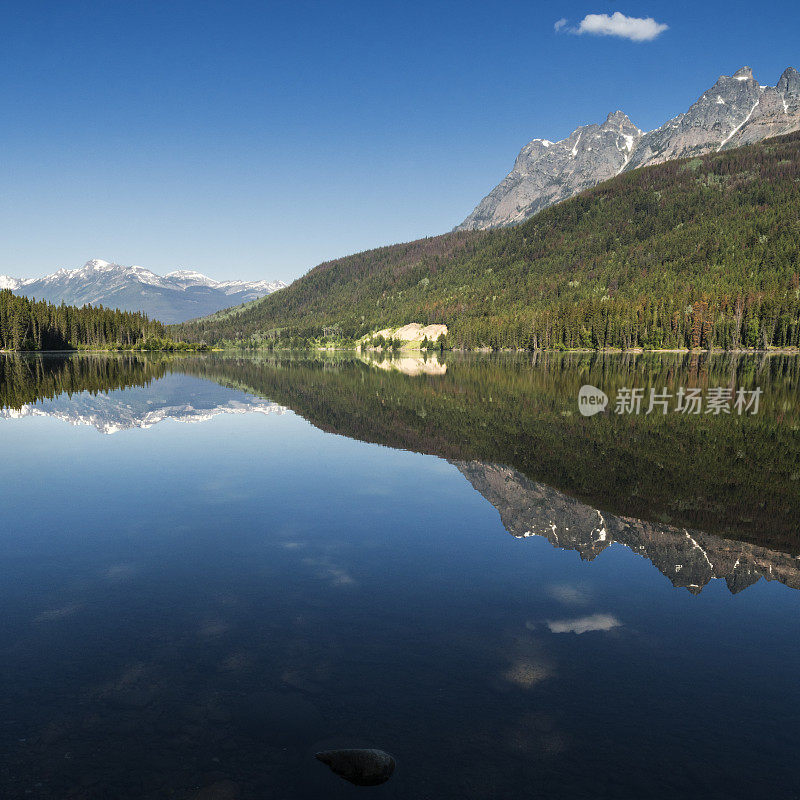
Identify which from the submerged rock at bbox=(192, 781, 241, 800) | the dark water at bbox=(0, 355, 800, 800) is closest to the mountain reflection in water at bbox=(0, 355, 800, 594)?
the dark water at bbox=(0, 355, 800, 800)

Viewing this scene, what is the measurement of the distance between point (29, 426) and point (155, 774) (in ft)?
121

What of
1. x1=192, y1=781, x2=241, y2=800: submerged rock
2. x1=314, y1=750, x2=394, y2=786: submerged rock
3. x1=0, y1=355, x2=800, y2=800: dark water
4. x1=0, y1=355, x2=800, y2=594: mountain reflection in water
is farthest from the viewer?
x1=0, y1=355, x2=800, y2=594: mountain reflection in water

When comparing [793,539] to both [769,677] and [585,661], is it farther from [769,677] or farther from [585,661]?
[585,661]

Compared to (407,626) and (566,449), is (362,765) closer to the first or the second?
(407,626)

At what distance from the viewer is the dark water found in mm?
7398

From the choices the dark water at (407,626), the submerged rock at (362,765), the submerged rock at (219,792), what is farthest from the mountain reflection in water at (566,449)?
the submerged rock at (219,792)

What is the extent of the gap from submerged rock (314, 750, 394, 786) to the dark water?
0.16m

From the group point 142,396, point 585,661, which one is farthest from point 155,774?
point 142,396

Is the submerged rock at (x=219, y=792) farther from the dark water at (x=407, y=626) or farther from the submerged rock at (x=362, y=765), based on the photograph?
the submerged rock at (x=362, y=765)

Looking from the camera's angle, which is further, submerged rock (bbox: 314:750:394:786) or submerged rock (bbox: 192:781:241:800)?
submerged rock (bbox: 314:750:394:786)

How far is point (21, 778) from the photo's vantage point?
22.9 feet

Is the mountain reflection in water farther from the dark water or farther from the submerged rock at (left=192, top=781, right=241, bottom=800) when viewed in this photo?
the submerged rock at (left=192, top=781, right=241, bottom=800)

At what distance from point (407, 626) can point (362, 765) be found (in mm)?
3925

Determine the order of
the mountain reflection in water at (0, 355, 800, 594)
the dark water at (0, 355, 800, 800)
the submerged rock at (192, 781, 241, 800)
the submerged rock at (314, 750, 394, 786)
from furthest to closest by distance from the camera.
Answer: the mountain reflection in water at (0, 355, 800, 594)
the dark water at (0, 355, 800, 800)
the submerged rock at (314, 750, 394, 786)
the submerged rock at (192, 781, 241, 800)
